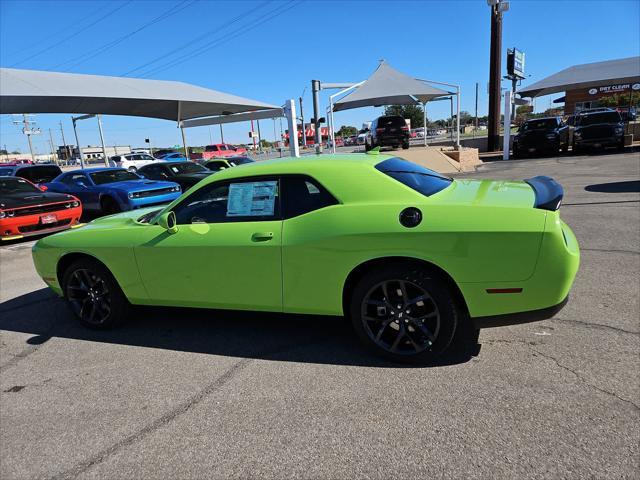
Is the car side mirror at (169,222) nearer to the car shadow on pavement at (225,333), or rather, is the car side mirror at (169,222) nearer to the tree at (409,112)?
the car shadow on pavement at (225,333)

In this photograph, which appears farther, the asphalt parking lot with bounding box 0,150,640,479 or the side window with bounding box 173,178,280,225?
the side window with bounding box 173,178,280,225

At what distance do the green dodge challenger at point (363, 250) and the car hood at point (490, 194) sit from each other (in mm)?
15

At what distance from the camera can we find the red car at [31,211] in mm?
8273

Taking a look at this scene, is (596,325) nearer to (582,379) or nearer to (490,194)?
(582,379)

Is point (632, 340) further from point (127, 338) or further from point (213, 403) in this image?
point (127, 338)

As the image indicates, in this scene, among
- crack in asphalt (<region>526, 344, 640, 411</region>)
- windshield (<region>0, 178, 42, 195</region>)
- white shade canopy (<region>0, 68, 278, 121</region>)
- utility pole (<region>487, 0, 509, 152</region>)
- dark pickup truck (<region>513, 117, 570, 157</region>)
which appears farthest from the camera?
utility pole (<region>487, 0, 509, 152</region>)

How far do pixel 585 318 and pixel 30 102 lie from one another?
813 inches

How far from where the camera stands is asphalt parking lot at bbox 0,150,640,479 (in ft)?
7.44

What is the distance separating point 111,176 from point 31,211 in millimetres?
3035

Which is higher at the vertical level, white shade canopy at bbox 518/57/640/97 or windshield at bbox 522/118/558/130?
white shade canopy at bbox 518/57/640/97

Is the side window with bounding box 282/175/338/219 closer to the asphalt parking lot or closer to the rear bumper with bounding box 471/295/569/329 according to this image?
the asphalt parking lot

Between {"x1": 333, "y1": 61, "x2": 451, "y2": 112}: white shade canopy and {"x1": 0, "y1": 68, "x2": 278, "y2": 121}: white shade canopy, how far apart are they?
4.87 meters

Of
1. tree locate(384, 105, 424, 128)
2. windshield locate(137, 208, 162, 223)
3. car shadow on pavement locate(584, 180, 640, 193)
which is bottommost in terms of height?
car shadow on pavement locate(584, 180, 640, 193)

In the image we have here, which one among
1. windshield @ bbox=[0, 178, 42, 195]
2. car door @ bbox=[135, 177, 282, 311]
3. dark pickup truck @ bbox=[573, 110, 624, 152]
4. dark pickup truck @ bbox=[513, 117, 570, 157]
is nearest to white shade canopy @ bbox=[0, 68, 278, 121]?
windshield @ bbox=[0, 178, 42, 195]
